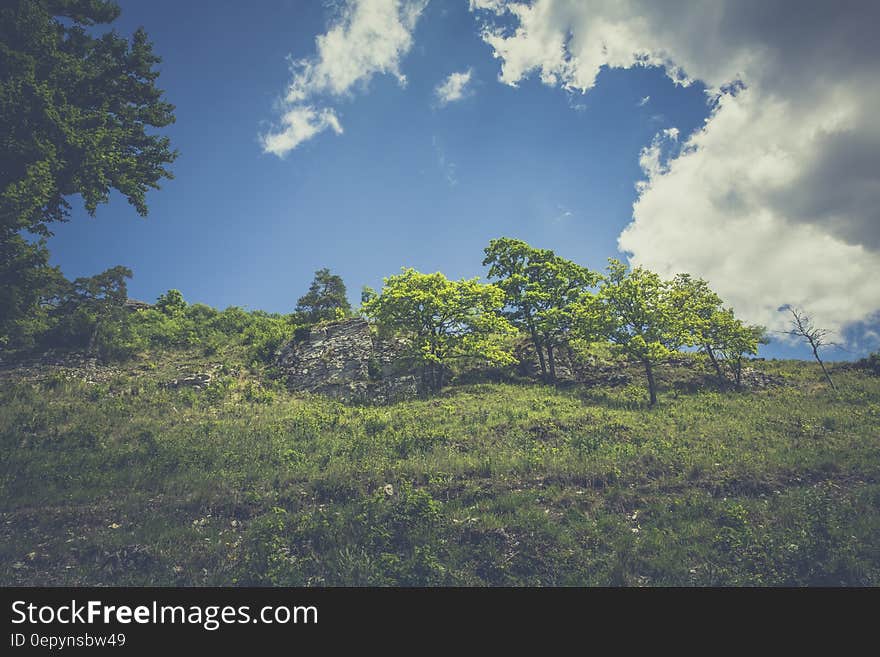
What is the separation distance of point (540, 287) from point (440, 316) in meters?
9.03

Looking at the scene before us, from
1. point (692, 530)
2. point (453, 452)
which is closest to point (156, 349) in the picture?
point (453, 452)

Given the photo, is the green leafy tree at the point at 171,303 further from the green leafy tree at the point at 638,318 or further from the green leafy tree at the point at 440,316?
the green leafy tree at the point at 638,318

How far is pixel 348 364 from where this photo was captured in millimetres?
30781

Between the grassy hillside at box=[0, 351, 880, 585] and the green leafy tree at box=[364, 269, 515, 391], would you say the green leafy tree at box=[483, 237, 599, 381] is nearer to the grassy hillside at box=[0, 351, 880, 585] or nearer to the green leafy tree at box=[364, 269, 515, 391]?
the green leafy tree at box=[364, 269, 515, 391]

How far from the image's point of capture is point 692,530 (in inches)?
431

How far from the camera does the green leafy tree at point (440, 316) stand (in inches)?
1225

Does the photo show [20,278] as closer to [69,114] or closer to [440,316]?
[69,114]

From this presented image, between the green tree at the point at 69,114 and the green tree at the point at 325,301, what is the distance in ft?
63.0

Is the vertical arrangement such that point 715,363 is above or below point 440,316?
below

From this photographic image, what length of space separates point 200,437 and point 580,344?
1047 inches

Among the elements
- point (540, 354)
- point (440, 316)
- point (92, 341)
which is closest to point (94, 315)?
point (92, 341)

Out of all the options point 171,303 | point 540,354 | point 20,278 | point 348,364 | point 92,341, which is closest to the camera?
point 20,278

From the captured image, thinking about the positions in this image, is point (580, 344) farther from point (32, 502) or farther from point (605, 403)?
point (32, 502)
